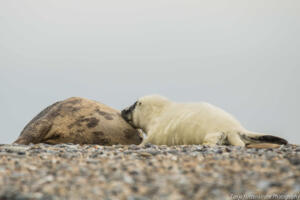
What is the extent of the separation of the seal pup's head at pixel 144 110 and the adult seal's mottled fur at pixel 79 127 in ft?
0.58

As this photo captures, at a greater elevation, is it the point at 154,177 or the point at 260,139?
the point at 154,177

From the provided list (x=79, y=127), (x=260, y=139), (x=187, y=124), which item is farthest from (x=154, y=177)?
(x=79, y=127)

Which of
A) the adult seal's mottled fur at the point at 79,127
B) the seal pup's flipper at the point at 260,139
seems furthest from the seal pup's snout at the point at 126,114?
the seal pup's flipper at the point at 260,139

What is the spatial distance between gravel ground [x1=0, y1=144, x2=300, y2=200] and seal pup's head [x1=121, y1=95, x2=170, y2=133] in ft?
12.0

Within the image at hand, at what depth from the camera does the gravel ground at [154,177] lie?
347cm

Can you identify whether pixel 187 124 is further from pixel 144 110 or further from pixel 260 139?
pixel 144 110

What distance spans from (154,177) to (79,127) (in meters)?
4.99

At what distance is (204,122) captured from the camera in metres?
7.64

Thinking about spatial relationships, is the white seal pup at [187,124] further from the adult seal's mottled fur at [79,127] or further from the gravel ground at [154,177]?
the gravel ground at [154,177]

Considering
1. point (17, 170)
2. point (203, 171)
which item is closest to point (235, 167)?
point (203, 171)

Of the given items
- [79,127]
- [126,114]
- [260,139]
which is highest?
[126,114]

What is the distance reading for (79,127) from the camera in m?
8.67

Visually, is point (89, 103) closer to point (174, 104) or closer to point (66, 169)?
point (174, 104)

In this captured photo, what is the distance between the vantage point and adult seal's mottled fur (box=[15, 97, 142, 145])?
8.58 metres
